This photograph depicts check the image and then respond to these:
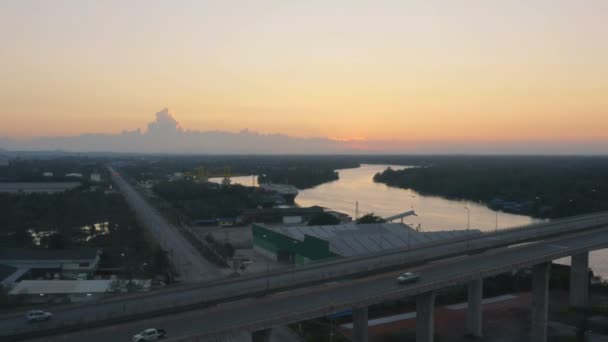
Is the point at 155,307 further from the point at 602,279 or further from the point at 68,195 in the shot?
the point at 68,195

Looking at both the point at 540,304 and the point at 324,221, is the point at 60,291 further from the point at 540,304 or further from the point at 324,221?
the point at 324,221

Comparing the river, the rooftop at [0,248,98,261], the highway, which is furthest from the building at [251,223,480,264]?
the river

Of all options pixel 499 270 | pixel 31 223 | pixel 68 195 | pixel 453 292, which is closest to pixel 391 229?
pixel 453 292

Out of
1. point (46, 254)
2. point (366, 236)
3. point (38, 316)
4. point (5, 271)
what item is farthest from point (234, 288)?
point (46, 254)

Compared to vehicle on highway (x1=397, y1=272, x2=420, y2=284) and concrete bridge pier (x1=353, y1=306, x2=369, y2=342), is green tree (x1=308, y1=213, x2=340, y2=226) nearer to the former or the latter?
concrete bridge pier (x1=353, y1=306, x2=369, y2=342)

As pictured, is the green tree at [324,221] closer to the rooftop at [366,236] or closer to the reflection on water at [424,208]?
the rooftop at [366,236]
